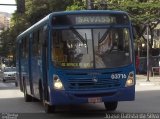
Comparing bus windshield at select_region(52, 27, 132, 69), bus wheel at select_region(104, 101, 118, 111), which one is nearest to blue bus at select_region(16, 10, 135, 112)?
bus windshield at select_region(52, 27, 132, 69)

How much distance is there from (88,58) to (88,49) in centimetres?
26

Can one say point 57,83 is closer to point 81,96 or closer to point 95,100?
point 81,96

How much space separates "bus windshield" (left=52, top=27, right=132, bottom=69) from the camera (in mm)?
14398

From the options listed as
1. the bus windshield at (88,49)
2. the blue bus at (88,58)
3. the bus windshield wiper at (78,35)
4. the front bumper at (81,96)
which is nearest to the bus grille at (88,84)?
the blue bus at (88,58)

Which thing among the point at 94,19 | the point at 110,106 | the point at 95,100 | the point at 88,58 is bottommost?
the point at 110,106

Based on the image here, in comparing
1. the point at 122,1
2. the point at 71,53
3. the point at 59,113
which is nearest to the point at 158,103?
the point at 59,113

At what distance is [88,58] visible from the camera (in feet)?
47.2

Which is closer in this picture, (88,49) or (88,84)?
(88,84)

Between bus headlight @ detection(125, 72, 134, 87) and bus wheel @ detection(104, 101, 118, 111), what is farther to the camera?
bus wheel @ detection(104, 101, 118, 111)

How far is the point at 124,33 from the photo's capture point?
1484 centimetres

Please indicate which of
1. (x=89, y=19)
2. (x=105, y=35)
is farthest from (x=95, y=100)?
(x=89, y=19)

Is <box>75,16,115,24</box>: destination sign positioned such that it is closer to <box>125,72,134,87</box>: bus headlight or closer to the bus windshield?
the bus windshield

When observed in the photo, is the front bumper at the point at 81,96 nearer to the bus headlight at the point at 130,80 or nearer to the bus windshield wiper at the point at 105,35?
the bus headlight at the point at 130,80

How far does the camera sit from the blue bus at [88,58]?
46.8ft
